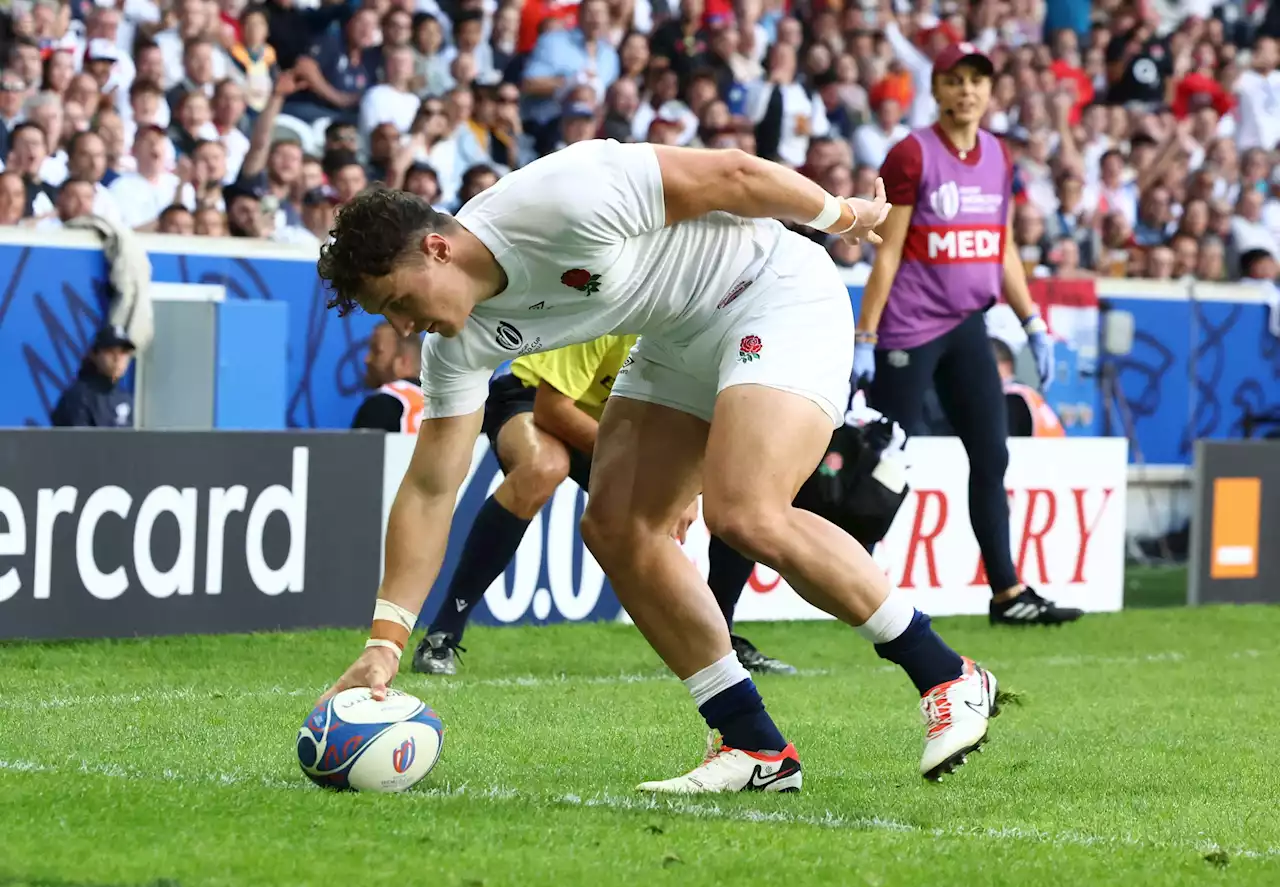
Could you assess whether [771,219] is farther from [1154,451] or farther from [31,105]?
[1154,451]

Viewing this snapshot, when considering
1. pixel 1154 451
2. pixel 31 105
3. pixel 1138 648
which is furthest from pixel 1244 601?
pixel 31 105

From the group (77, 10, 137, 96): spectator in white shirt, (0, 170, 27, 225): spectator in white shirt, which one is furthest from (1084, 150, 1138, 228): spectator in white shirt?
(0, 170, 27, 225): spectator in white shirt

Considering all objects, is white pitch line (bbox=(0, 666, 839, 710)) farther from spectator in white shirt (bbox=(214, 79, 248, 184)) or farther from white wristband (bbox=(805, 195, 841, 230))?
spectator in white shirt (bbox=(214, 79, 248, 184))

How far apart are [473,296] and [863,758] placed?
199 centimetres

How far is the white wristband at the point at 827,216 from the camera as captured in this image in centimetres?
493

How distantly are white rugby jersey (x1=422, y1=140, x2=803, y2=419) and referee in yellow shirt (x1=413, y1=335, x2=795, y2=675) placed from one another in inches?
100.0

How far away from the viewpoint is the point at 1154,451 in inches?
576

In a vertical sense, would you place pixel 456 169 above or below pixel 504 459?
above

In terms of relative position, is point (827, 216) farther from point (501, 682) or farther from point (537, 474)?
point (501, 682)

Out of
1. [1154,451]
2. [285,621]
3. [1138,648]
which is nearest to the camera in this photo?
[285,621]

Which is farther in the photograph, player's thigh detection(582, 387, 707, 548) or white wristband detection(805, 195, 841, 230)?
player's thigh detection(582, 387, 707, 548)

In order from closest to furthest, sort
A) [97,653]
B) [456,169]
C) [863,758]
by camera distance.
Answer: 1. [863,758]
2. [97,653]
3. [456,169]

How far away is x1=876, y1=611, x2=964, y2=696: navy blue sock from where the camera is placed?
5.04 metres

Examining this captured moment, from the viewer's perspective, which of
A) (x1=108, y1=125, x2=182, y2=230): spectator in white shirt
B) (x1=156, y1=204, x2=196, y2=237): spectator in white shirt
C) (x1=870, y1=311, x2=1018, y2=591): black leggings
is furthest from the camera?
(x1=108, y1=125, x2=182, y2=230): spectator in white shirt
